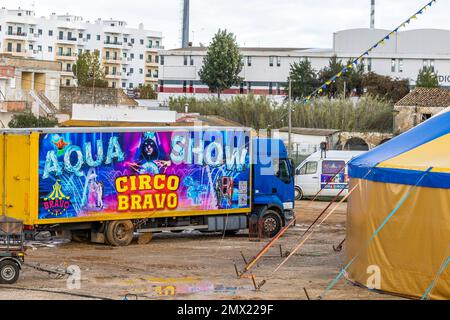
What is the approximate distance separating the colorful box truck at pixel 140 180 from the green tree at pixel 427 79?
63.0 metres

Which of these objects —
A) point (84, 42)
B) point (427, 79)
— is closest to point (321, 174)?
point (427, 79)

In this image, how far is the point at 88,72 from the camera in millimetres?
114125

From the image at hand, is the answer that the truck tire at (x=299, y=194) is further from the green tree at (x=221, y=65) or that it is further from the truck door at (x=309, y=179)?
the green tree at (x=221, y=65)

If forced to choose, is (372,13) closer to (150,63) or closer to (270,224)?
(150,63)

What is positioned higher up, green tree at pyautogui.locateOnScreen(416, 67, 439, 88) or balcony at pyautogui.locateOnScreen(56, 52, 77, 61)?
balcony at pyautogui.locateOnScreen(56, 52, 77, 61)

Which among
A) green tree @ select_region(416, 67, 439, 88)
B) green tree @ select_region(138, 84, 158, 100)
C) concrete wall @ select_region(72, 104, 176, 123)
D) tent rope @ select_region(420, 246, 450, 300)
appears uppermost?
green tree @ select_region(416, 67, 439, 88)

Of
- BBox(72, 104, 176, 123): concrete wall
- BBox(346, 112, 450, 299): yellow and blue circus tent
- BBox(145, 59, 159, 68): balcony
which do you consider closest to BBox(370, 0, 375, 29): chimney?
BBox(145, 59, 159, 68): balcony

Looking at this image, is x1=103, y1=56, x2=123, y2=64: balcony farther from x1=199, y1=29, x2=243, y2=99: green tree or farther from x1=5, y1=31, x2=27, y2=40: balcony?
x1=199, y1=29, x2=243, y2=99: green tree

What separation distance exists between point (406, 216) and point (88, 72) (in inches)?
3888

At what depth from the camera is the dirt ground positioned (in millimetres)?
18156

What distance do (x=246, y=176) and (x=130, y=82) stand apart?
13001 cm

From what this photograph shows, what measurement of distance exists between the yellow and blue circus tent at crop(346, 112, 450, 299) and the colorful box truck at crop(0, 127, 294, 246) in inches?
311

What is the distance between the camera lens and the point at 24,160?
2420 cm

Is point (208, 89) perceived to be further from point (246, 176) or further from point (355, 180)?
point (355, 180)
